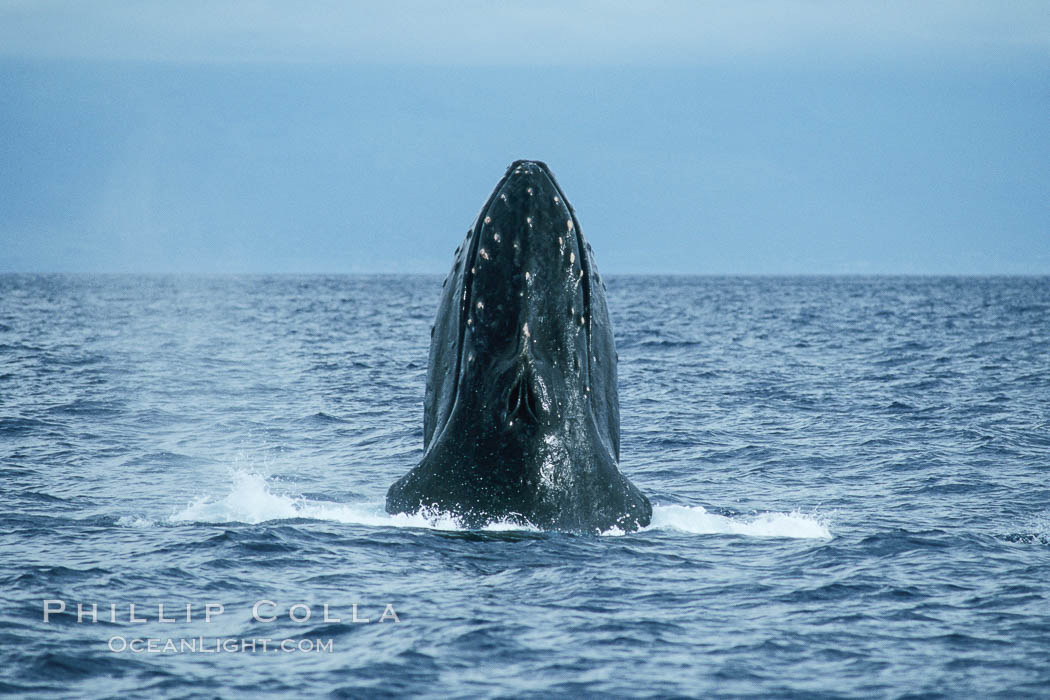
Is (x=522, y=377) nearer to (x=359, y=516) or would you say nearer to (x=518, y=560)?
(x=518, y=560)

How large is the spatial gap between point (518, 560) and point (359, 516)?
2.72 m

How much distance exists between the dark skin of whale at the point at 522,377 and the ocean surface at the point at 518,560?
1.09ft

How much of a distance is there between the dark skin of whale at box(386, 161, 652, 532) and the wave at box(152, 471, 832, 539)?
140 cm

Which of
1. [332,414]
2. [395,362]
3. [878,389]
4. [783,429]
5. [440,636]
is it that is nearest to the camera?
[440,636]

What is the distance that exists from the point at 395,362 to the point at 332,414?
11.7 metres

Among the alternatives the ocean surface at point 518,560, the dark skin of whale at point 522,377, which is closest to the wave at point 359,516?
the ocean surface at point 518,560

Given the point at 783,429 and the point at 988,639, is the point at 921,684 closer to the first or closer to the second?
the point at 988,639

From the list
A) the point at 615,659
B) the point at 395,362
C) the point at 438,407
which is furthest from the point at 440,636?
the point at 395,362

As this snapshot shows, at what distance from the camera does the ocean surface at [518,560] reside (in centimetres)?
667

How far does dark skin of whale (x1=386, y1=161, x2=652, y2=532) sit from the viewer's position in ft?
26.2

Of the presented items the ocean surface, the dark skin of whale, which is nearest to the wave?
the ocean surface

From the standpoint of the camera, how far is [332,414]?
1912 centimetres

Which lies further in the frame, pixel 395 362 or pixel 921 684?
pixel 395 362

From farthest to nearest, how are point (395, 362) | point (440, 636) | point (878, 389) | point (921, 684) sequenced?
point (395, 362) → point (878, 389) → point (440, 636) → point (921, 684)
